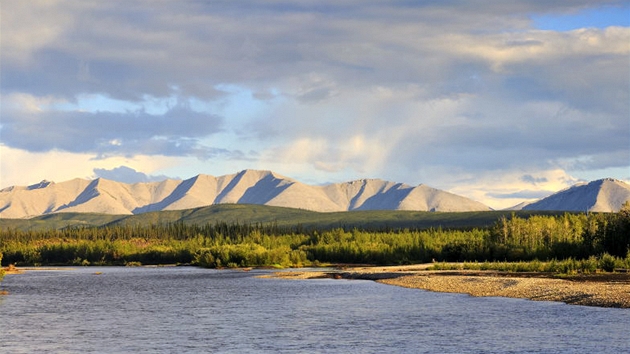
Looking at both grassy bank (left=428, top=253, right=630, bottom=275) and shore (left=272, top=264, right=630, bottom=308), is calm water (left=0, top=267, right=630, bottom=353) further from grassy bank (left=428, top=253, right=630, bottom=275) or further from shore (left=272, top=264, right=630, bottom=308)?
grassy bank (left=428, top=253, right=630, bottom=275)

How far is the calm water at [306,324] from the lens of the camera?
43781mm

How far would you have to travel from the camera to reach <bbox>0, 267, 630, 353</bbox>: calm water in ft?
144

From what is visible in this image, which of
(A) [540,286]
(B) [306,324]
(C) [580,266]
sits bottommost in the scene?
(B) [306,324]

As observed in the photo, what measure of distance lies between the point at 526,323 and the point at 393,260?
103881 millimetres

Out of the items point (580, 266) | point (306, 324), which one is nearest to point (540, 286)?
point (580, 266)

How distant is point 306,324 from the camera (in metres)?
54.1

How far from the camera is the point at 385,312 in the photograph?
60.2m

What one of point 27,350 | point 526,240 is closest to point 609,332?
point 27,350

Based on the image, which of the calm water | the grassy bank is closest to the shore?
the calm water

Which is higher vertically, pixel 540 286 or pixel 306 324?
pixel 540 286

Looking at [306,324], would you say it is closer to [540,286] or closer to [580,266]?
[540,286]

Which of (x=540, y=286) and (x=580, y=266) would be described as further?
(x=580, y=266)

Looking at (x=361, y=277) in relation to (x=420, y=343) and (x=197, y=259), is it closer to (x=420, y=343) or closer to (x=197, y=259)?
(x=420, y=343)

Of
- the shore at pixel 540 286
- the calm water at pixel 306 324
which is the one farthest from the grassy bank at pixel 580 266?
the calm water at pixel 306 324
